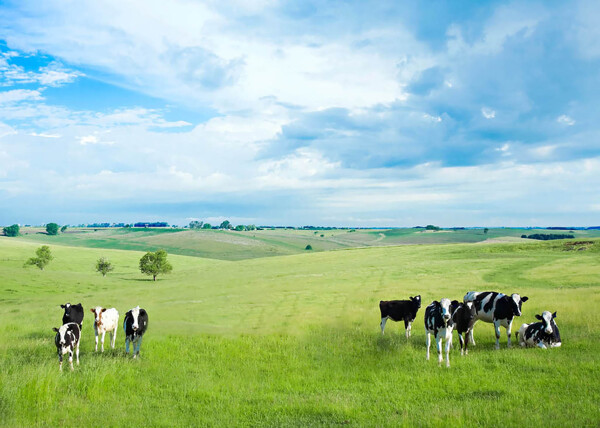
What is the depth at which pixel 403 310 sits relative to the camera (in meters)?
21.2

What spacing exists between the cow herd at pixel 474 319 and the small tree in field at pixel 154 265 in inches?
2535

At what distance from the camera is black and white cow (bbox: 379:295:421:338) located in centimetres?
2053

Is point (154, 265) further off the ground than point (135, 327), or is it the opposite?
point (135, 327)

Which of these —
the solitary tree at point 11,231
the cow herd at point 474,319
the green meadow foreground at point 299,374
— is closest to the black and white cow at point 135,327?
the green meadow foreground at point 299,374

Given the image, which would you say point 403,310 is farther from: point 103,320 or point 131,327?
point 103,320

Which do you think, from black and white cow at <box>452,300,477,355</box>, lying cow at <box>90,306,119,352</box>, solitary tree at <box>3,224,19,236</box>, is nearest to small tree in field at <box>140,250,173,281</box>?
lying cow at <box>90,306,119,352</box>

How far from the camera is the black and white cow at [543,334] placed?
16734 millimetres

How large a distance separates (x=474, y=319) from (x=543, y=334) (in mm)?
2583

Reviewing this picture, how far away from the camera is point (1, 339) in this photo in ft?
71.1

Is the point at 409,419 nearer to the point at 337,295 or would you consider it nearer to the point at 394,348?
the point at 394,348

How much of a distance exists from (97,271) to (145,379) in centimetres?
8260

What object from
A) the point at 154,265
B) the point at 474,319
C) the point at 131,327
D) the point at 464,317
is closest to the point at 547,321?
the point at 474,319

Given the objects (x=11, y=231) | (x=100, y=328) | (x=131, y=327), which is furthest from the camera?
(x=11, y=231)

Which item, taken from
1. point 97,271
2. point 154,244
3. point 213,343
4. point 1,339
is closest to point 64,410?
point 213,343
